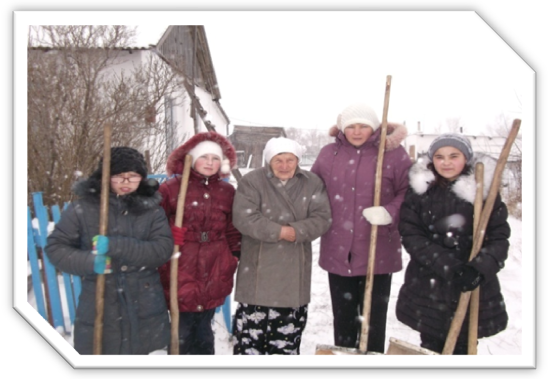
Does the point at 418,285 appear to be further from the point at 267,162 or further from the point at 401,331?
the point at 401,331

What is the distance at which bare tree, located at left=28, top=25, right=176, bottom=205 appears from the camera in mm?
4957

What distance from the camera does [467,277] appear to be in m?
2.39

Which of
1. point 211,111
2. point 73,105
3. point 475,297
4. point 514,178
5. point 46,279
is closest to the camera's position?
point 475,297

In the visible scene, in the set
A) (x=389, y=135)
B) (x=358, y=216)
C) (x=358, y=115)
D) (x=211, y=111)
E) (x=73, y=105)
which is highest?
(x=211, y=111)

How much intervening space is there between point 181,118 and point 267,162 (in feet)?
27.9

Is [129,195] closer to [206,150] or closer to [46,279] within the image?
[206,150]

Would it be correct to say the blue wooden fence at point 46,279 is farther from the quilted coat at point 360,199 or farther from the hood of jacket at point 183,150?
the quilted coat at point 360,199

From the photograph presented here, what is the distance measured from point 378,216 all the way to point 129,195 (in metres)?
1.60

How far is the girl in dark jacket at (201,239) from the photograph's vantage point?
2.68 meters

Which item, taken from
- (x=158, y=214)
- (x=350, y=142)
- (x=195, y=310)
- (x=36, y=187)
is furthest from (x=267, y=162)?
(x=36, y=187)

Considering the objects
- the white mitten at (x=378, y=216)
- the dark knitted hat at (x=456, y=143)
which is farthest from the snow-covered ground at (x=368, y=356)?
the dark knitted hat at (x=456, y=143)

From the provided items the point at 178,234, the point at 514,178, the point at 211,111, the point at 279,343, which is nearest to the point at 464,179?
the point at 279,343

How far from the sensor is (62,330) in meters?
3.62

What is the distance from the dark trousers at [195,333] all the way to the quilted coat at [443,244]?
52.4 inches
